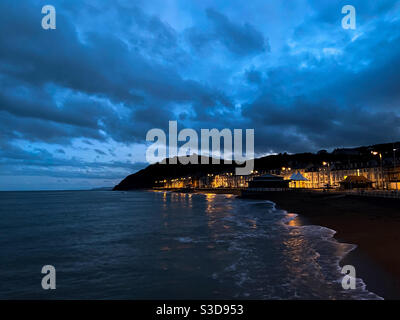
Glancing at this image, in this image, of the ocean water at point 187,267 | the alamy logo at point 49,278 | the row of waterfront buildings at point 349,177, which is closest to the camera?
the ocean water at point 187,267

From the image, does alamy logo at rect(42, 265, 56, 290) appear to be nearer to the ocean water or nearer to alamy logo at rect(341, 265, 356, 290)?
the ocean water

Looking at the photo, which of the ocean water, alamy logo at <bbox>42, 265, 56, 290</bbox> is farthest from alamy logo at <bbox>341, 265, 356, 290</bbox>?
alamy logo at <bbox>42, 265, 56, 290</bbox>

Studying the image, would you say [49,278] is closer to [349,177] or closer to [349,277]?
[349,277]

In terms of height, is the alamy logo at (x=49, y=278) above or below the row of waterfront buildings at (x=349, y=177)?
below

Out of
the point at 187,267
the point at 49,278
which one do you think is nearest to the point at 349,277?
the point at 187,267

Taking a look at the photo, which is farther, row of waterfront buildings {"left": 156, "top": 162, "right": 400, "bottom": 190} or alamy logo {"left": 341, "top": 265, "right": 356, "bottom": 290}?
row of waterfront buildings {"left": 156, "top": 162, "right": 400, "bottom": 190}

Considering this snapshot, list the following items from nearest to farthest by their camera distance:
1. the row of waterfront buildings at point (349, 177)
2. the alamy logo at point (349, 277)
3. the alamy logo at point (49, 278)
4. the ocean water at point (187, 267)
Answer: the alamy logo at point (349, 277)
the ocean water at point (187, 267)
the alamy logo at point (49, 278)
the row of waterfront buildings at point (349, 177)

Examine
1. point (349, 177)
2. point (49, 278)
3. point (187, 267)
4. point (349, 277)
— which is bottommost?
point (49, 278)

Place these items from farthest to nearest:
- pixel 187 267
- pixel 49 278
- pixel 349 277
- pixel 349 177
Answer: pixel 349 177 < pixel 187 267 < pixel 49 278 < pixel 349 277

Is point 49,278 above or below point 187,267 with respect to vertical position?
below

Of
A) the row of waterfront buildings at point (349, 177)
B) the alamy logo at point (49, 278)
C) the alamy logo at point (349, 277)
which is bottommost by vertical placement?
the alamy logo at point (49, 278)

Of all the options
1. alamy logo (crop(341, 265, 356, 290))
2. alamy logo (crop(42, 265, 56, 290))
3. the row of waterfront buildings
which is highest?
the row of waterfront buildings

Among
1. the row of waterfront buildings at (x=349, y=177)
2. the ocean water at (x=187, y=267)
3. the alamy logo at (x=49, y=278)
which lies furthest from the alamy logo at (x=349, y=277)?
the row of waterfront buildings at (x=349, y=177)

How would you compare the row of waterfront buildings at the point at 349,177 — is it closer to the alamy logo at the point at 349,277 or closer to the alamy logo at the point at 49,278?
the alamy logo at the point at 349,277
